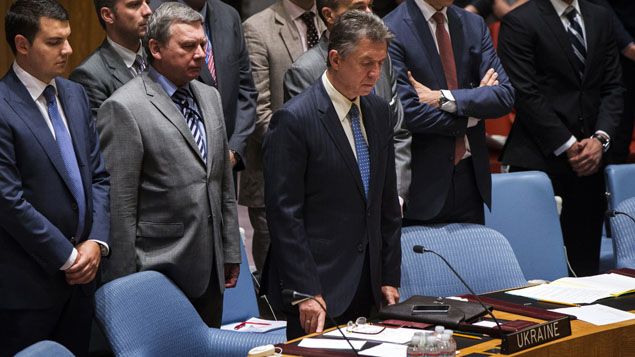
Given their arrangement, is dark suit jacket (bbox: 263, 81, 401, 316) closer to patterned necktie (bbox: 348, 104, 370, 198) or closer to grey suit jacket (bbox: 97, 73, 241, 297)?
patterned necktie (bbox: 348, 104, 370, 198)

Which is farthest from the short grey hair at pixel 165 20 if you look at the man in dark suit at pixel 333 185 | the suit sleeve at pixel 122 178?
the man in dark suit at pixel 333 185

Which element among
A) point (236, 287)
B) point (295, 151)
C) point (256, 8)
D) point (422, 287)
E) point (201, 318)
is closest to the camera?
point (295, 151)

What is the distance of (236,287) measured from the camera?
5.05m

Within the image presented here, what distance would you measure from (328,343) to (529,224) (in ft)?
7.09

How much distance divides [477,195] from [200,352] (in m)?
1.65

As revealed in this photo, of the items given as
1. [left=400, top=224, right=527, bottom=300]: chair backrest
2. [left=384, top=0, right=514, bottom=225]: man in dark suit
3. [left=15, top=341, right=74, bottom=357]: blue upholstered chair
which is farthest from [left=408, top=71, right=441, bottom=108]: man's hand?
[left=15, top=341, right=74, bottom=357]: blue upholstered chair

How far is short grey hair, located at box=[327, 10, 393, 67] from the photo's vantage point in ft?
13.5

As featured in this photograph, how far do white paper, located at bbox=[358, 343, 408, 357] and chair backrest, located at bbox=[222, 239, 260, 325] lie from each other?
1543 millimetres

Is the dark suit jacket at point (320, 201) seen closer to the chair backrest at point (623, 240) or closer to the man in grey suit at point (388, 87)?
the man in grey suit at point (388, 87)

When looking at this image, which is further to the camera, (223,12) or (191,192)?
(223,12)

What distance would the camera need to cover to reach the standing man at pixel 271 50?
18.0 ft

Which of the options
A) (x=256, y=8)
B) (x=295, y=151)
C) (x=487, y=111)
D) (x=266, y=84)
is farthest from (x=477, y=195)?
(x=256, y=8)

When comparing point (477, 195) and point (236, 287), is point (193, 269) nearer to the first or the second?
point (236, 287)

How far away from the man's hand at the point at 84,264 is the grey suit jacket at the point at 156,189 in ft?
0.56
